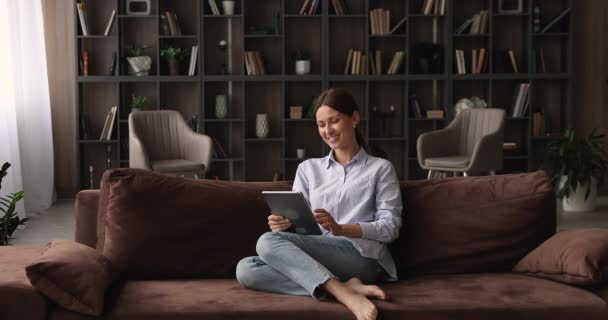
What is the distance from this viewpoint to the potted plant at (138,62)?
320 inches

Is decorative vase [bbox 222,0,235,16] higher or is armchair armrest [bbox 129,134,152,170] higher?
decorative vase [bbox 222,0,235,16]

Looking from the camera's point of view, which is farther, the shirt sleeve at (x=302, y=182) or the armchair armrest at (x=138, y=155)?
the armchair armrest at (x=138, y=155)

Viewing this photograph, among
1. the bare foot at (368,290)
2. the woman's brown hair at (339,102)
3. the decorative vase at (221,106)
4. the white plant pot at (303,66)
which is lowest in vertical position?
the bare foot at (368,290)

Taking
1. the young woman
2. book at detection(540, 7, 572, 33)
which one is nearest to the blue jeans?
the young woman

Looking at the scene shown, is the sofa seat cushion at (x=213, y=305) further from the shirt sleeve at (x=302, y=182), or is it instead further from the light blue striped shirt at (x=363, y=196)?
the shirt sleeve at (x=302, y=182)

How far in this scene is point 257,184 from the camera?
11.1 ft

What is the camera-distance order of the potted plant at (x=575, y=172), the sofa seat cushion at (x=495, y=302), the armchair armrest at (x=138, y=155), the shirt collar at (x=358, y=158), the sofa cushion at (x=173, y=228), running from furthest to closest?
the potted plant at (x=575, y=172)
the armchair armrest at (x=138, y=155)
the shirt collar at (x=358, y=158)
the sofa cushion at (x=173, y=228)
the sofa seat cushion at (x=495, y=302)

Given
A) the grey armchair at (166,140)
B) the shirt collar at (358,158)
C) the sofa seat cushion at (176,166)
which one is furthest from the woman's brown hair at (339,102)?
the grey armchair at (166,140)

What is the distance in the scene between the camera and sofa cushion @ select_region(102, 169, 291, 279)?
10.4ft

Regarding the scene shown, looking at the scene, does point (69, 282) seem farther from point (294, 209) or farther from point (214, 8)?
point (214, 8)

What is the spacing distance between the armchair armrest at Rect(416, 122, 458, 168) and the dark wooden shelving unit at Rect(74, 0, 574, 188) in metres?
0.46

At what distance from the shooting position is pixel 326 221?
2.93m

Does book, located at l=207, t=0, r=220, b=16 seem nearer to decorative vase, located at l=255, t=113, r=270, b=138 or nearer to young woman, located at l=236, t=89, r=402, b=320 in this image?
decorative vase, located at l=255, t=113, r=270, b=138

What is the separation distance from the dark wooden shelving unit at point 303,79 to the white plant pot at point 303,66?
95 mm
